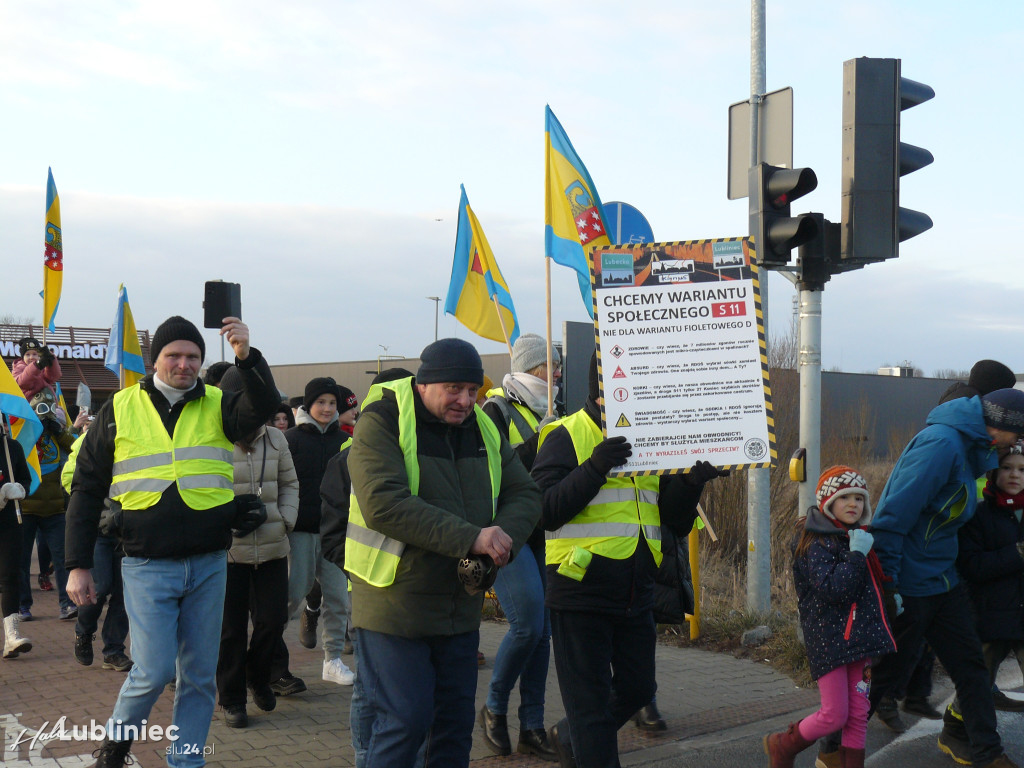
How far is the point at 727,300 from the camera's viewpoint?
451 cm

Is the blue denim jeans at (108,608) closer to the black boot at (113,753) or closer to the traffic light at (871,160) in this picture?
the black boot at (113,753)

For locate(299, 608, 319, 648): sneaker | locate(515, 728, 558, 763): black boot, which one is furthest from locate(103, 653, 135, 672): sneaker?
locate(515, 728, 558, 763): black boot

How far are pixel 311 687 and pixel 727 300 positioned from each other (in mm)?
3804

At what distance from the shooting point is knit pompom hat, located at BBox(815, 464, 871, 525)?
4695 mm

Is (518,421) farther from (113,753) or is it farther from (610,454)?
(113,753)

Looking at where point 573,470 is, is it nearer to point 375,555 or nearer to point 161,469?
point 375,555

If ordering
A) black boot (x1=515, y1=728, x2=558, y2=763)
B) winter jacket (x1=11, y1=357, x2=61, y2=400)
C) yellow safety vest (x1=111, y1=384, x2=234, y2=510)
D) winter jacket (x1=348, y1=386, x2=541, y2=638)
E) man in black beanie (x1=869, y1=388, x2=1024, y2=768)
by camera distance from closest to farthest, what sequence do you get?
winter jacket (x1=348, y1=386, x2=541, y2=638) → yellow safety vest (x1=111, y1=384, x2=234, y2=510) → man in black beanie (x1=869, y1=388, x2=1024, y2=768) → black boot (x1=515, y1=728, x2=558, y2=763) → winter jacket (x1=11, y1=357, x2=61, y2=400)

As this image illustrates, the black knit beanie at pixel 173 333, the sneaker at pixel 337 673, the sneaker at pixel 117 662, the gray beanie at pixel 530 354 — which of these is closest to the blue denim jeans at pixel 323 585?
the sneaker at pixel 337 673

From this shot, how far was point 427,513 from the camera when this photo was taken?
11.3ft

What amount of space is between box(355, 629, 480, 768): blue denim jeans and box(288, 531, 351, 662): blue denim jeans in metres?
2.89

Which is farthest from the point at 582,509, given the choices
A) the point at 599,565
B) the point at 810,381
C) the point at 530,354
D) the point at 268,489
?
the point at 810,381

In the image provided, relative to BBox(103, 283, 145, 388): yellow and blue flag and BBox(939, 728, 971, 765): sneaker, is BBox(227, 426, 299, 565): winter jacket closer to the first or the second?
BBox(939, 728, 971, 765): sneaker

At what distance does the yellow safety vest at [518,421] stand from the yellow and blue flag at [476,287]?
3667mm

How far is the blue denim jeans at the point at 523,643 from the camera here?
5.16 metres
